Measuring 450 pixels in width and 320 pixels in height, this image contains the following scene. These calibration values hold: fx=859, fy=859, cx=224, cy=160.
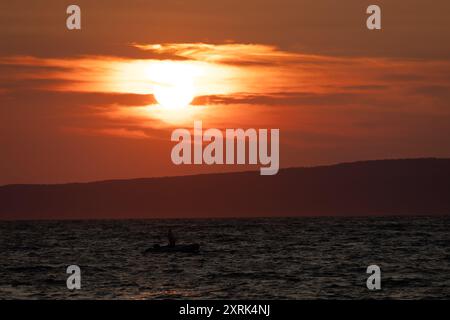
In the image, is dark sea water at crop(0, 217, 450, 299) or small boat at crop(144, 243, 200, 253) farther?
small boat at crop(144, 243, 200, 253)

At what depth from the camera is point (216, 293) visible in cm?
4603

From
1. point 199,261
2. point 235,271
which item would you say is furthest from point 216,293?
point 199,261

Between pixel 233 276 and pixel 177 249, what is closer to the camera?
pixel 233 276

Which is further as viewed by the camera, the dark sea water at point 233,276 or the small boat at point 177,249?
the small boat at point 177,249
